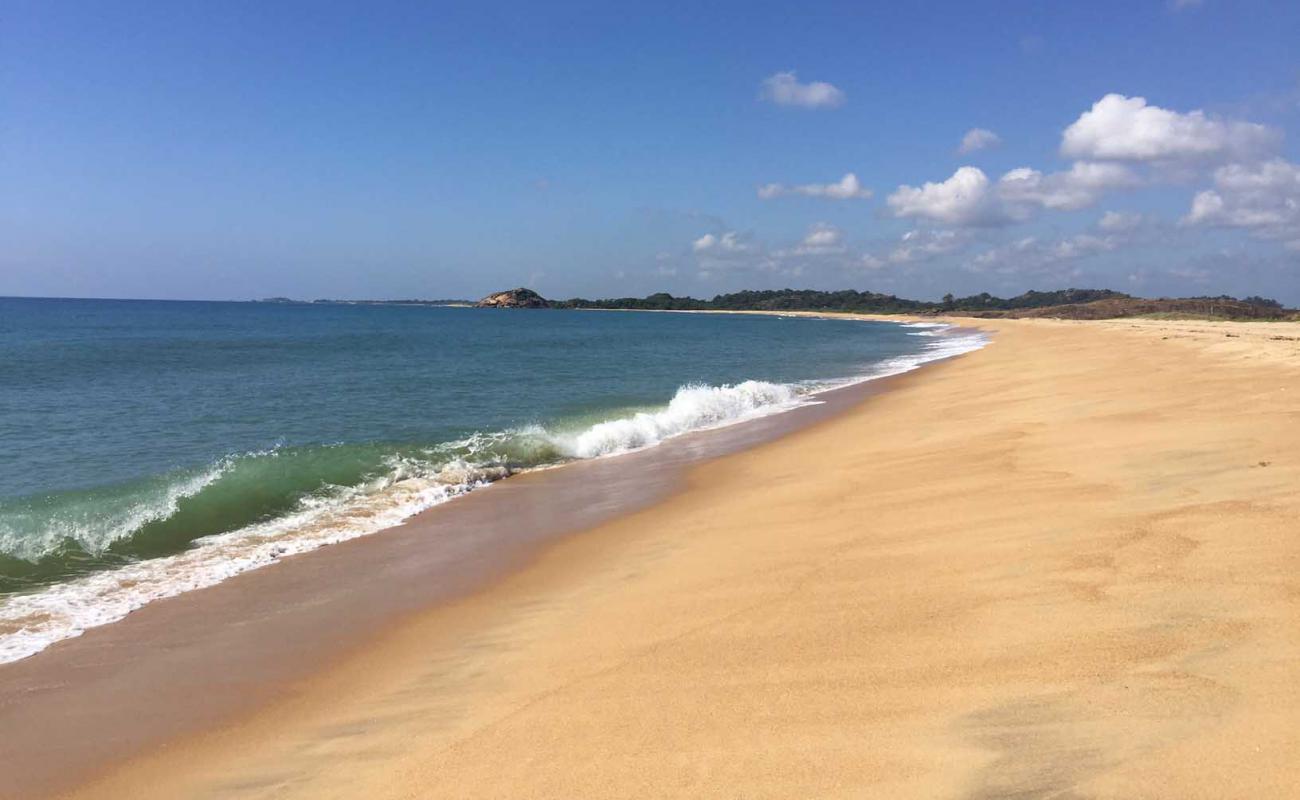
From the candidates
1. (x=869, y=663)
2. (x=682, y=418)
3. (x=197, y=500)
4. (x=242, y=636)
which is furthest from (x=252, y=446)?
(x=869, y=663)

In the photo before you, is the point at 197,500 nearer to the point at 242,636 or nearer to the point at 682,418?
the point at 242,636

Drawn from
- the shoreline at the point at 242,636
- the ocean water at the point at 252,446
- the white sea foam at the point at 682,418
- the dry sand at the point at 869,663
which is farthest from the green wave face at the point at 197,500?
the dry sand at the point at 869,663

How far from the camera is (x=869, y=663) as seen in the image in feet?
14.9

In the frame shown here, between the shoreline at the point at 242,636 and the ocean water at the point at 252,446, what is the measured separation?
0.61m

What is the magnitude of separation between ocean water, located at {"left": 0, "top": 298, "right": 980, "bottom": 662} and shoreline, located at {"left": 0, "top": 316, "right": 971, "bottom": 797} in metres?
0.61

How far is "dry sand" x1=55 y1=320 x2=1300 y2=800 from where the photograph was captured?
3457 millimetres

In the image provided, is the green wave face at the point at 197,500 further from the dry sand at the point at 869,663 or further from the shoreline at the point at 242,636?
the dry sand at the point at 869,663

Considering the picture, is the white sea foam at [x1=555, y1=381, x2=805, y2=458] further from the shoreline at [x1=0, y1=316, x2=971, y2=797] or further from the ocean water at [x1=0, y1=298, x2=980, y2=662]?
the shoreline at [x1=0, y1=316, x2=971, y2=797]

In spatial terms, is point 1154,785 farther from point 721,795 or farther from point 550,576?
point 550,576

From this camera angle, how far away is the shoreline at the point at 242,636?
16.7 feet

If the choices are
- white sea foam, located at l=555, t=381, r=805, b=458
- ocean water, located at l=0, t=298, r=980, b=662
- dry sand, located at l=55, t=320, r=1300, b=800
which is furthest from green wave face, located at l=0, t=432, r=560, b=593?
dry sand, located at l=55, t=320, r=1300, b=800

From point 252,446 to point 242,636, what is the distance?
1039cm

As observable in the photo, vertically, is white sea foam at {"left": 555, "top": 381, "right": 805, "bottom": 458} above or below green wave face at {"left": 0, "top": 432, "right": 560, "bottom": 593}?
above

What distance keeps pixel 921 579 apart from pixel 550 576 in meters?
3.81
